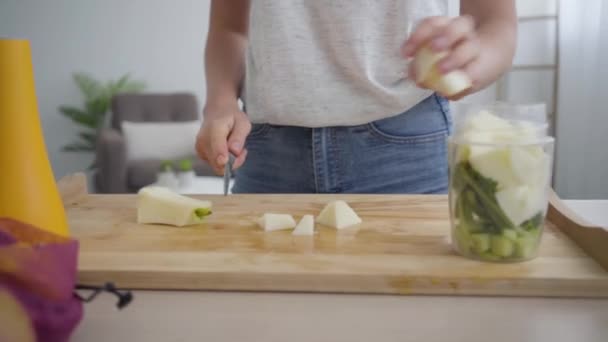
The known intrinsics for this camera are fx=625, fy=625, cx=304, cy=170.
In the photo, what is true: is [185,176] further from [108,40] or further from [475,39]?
[475,39]

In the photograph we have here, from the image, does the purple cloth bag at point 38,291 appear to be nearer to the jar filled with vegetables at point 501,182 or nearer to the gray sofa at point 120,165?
the jar filled with vegetables at point 501,182

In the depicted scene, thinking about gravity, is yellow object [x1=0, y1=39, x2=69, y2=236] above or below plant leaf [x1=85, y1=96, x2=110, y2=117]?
above

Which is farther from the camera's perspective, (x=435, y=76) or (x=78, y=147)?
(x=78, y=147)

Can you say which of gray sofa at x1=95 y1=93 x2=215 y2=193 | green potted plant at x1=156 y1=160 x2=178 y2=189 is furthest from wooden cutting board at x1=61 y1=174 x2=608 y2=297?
gray sofa at x1=95 y1=93 x2=215 y2=193

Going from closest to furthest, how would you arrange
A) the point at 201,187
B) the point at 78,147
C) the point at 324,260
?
the point at 324,260, the point at 201,187, the point at 78,147

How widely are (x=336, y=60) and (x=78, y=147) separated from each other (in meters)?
4.43

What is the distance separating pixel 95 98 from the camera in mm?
4922

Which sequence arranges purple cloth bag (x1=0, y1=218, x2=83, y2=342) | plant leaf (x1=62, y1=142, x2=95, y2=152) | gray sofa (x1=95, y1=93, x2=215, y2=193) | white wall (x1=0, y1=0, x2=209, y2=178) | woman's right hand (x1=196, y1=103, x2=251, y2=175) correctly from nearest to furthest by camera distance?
purple cloth bag (x1=0, y1=218, x2=83, y2=342) → woman's right hand (x1=196, y1=103, x2=251, y2=175) → gray sofa (x1=95, y1=93, x2=215, y2=193) → white wall (x1=0, y1=0, x2=209, y2=178) → plant leaf (x1=62, y1=142, x2=95, y2=152)

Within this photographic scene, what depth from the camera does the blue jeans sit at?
1032 millimetres

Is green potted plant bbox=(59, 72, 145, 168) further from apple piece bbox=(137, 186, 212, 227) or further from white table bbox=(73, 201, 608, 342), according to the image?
white table bbox=(73, 201, 608, 342)

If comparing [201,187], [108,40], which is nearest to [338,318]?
[201,187]

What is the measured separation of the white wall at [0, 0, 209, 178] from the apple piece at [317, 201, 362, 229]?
4240 millimetres

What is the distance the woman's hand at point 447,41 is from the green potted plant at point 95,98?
449 cm

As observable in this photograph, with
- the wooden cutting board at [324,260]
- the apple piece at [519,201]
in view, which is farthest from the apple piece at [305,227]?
the apple piece at [519,201]
